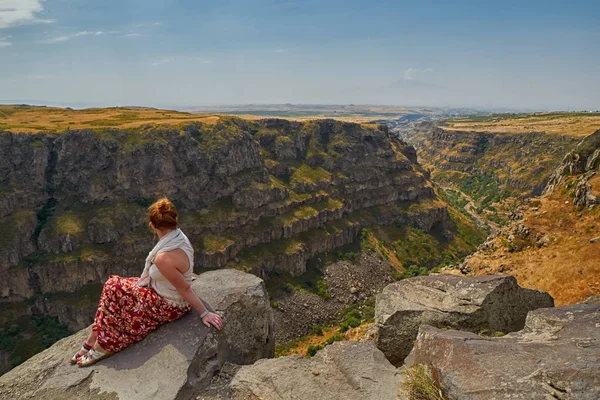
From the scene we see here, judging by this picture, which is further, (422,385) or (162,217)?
(162,217)

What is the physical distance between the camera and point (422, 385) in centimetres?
926

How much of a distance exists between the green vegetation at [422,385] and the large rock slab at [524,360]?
8.9 inches

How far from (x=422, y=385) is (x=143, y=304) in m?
8.24

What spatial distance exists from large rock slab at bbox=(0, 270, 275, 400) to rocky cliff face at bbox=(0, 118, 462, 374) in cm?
9273

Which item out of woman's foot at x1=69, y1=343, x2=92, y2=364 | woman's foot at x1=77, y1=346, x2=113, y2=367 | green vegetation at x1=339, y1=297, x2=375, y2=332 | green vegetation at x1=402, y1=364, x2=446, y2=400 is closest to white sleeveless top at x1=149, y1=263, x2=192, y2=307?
woman's foot at x1=77, y1=346, x2=113, y2=367

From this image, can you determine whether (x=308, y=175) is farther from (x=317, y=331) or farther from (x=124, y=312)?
(x=124, y=312)

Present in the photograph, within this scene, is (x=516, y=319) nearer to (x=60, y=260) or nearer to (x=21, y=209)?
(x=60, y=260)

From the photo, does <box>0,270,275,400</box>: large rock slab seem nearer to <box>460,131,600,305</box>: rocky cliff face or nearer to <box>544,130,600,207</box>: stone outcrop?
<box>460,131,600,305</box>: rocky cliff face

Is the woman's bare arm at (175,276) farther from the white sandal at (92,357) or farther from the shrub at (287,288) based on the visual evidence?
the shrub at (287,288)

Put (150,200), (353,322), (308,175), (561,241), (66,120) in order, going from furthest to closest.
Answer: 1. (308,175)
2. (66,120)
3. (150,200)
4. (353,322)
5. (561,241)

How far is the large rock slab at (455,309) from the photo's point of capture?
1534 centimetres

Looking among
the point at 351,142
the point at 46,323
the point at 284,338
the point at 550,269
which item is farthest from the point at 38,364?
the point at 351,142

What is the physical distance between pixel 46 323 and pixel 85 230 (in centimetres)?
2484

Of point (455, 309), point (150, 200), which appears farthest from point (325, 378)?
point (150, 200)
